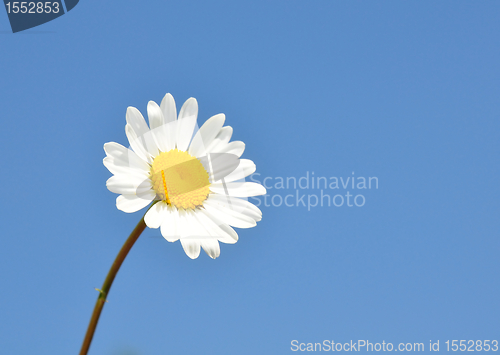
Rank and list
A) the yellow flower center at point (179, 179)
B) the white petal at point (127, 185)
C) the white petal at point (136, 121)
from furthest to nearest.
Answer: the yellow flower center at point (179, 179)
the white petal at point (136, 121)
the white petal at point (127, 185)

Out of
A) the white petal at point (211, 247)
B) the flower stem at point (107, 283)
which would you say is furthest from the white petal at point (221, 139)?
the flower stem at point (107, 283)

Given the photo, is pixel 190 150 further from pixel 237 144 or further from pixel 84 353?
pixel 84 353

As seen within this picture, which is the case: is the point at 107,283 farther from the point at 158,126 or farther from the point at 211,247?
the point at 158,126

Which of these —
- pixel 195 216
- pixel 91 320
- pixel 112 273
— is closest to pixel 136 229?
pixel 112 273

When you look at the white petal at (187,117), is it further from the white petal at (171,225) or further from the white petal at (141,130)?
the white petal at (171,225)

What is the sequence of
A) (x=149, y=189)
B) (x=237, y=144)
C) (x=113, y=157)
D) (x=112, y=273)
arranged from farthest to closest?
(x=237, y=144) < (x=149, y=189) < (x=113, y=157) < (x=112, y=273)
